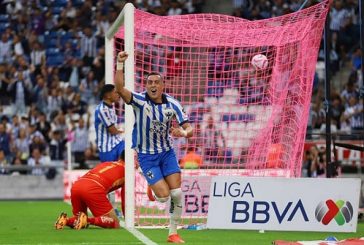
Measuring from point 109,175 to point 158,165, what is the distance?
2.24 metres

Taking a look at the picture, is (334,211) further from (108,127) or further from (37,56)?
(37,56)

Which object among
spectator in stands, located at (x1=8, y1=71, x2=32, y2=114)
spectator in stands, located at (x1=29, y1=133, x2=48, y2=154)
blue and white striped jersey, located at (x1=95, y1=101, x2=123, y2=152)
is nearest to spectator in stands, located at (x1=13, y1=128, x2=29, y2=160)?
spectator in stands, located at (x1=29, y1=133, x2=48, y2=154)

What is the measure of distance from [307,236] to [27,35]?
19141 mm

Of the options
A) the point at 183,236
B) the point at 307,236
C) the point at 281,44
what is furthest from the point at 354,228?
the point at 281,44

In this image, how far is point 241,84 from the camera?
60.7 feet

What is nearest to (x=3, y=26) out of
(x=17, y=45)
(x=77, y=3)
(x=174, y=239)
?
(x=17, y=45)

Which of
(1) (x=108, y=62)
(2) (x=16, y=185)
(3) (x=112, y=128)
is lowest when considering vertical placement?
(2) (x=16, y=185)

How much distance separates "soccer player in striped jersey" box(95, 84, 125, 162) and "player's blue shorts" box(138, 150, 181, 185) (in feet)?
9.53

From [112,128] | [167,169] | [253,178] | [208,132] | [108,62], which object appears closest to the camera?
[167,169]

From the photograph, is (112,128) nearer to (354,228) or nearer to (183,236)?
(183,236)

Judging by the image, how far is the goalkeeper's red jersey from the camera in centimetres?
1441

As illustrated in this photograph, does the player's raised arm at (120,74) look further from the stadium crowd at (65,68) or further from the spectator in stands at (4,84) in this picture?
the spectator in stands at (4,84)

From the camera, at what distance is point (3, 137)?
87.2ft

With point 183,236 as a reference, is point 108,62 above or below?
above
